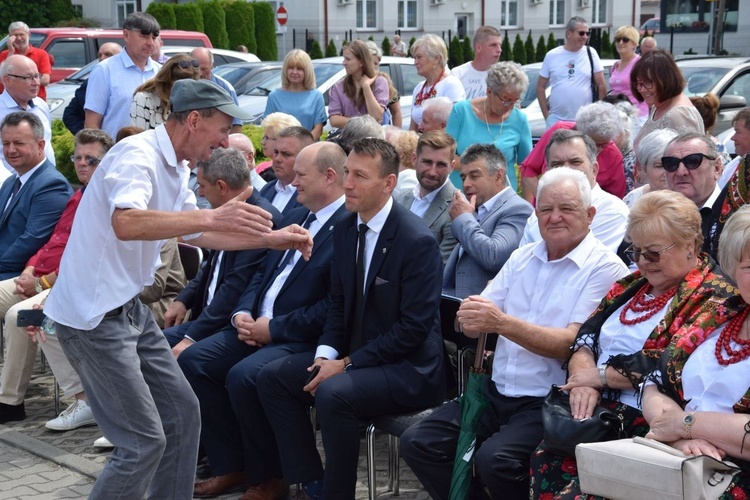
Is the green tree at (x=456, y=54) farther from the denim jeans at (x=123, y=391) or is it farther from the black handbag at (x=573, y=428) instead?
the black handbag at (x=573, y=428)

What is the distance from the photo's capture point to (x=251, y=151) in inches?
308

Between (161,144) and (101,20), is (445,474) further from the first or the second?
(101,20)

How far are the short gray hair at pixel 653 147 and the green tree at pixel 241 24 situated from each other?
31.2 m

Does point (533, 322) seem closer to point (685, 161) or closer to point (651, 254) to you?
point (651, 254)

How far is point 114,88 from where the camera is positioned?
354 inches

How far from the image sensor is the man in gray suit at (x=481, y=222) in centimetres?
563

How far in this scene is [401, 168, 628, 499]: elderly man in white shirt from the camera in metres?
4.58

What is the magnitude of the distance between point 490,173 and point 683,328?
82.9 inches

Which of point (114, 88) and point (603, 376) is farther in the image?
point (114, 88)

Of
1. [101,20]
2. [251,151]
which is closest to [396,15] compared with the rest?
[101,20]

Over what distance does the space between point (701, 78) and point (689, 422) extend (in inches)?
385

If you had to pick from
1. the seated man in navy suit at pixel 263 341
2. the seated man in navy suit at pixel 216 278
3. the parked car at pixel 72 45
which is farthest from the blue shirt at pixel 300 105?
the parked car at pixel 72 45

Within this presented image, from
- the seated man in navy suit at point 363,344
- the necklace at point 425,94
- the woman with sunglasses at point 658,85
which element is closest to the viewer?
the seated man in navy suit at point 363,344

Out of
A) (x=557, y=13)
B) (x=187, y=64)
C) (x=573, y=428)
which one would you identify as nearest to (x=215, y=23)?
(x=557, y=13)
